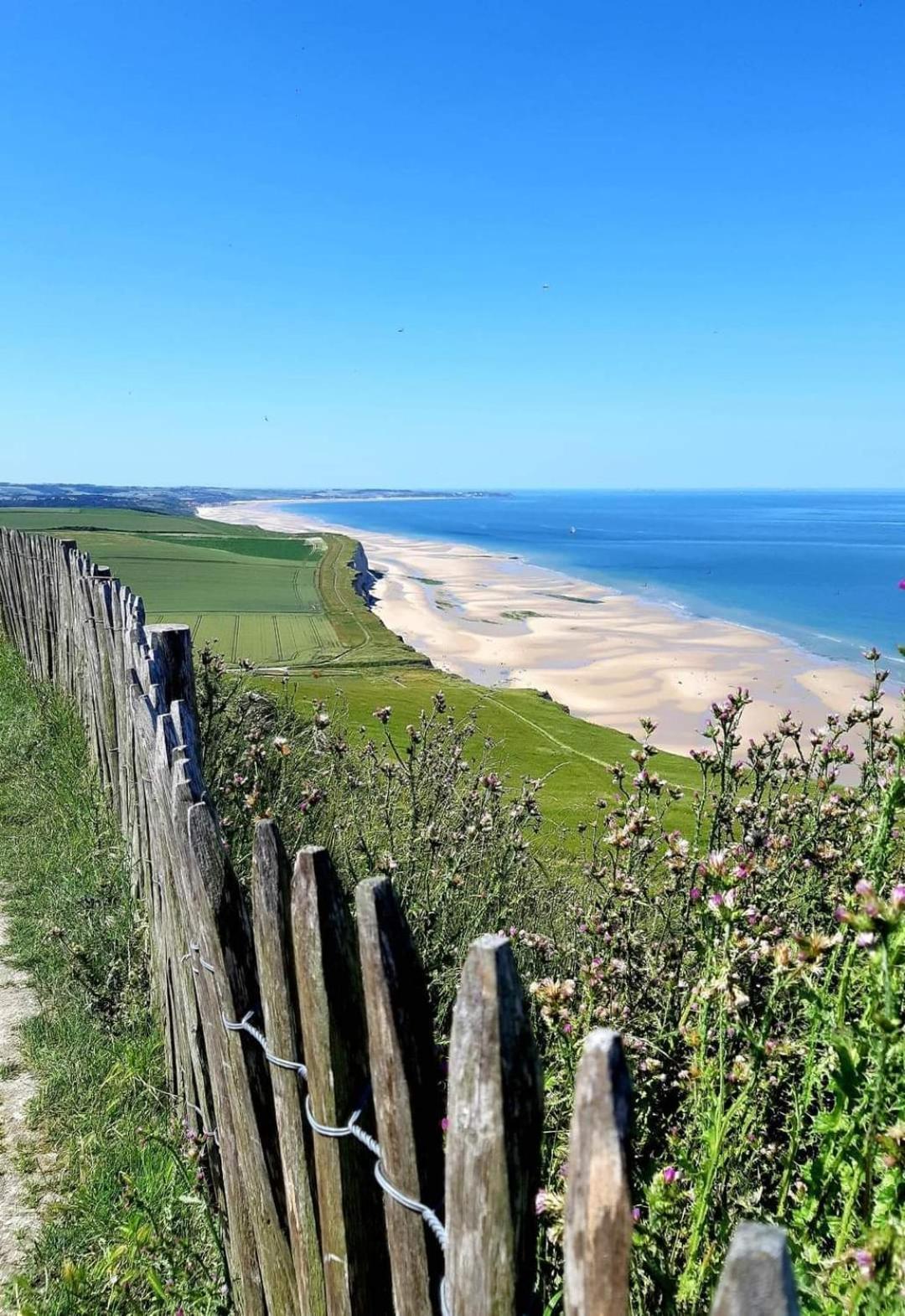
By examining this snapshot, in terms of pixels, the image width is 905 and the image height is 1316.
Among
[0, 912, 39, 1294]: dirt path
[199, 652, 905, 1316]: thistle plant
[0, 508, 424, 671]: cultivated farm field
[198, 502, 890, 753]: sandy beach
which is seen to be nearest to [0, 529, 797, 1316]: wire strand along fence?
[199, 652, 905, 1316]: thistle plant

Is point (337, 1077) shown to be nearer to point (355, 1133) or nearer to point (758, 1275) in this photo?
point (355, 1133)

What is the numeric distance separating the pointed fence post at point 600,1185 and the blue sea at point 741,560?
22311 millimetres

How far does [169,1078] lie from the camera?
2.88m

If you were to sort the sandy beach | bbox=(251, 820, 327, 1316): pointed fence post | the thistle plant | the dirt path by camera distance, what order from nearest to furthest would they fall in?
the thistle plant
bbox=(251, 820, 327, 1316): pointed fence post
the dirt path
the sandy beach

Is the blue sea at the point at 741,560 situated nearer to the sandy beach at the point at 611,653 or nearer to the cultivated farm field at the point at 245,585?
the sandy beach at the point at 611,653

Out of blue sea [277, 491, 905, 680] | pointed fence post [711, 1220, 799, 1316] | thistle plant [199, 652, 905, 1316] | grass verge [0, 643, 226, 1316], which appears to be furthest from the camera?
blue sea [277, 491, 905, 680]

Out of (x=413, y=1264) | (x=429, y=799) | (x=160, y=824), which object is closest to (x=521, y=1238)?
(x=413, y=1264)

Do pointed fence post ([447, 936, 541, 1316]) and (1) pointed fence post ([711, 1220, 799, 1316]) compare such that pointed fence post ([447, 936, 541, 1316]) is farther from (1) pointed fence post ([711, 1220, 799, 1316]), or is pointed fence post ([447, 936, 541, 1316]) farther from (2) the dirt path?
(2) the dirt path

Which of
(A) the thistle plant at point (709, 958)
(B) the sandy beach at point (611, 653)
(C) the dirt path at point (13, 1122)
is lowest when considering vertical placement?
(B) the sandy beach at point (611, 653)

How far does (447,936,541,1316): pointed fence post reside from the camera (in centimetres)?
96

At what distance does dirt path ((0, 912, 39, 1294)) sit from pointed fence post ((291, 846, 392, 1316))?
1.22 meters

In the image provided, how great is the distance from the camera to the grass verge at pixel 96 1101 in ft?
7.07

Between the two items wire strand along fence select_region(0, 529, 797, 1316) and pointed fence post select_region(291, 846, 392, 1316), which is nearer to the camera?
wire strand along fence select_region(0, 529, 797, 1316)

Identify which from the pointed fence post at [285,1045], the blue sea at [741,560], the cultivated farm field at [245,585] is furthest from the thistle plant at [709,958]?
the blue sea at [741,560]
